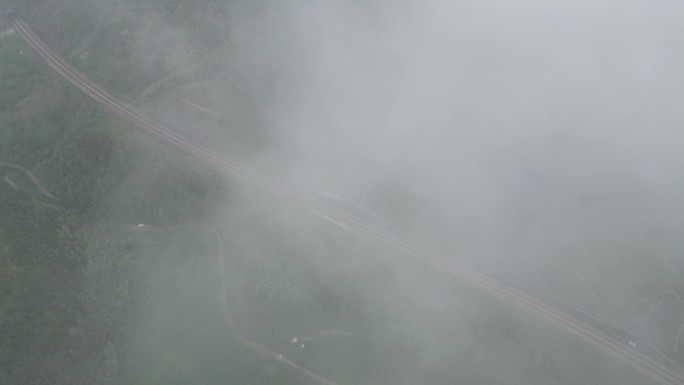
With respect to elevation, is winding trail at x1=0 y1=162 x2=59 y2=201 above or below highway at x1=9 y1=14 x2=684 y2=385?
below

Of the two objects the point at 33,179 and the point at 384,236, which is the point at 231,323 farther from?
the point at 33,179

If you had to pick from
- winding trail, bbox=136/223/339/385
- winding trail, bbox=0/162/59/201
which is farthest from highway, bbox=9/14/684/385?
winding trail, bbox=0/162/59/201

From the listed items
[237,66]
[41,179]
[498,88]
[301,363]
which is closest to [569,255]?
[498,88]

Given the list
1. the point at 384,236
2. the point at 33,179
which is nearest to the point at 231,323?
the point at 384,236

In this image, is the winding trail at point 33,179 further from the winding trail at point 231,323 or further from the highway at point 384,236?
the winding trail at point 231,323

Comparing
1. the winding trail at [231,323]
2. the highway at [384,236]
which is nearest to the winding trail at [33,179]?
the highway at [384,236]

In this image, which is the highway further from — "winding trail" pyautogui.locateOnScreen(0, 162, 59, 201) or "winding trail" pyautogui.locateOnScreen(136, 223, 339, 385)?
"winding trail" pyautogui.locateOnScreen(0, 162, 59, 201)
